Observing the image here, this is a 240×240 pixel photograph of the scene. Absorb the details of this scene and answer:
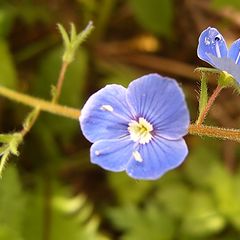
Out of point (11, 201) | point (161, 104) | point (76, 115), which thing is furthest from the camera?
point (11, 201)

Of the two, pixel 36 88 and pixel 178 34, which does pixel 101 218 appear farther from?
pixel 178 34

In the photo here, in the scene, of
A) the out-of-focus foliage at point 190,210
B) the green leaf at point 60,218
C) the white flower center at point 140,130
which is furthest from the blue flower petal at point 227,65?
the green leaf at point 60,218

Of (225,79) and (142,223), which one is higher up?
(142,223)

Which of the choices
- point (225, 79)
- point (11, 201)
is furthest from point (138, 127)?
point (11, 201)

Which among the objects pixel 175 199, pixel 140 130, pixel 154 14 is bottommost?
pixel 140 130

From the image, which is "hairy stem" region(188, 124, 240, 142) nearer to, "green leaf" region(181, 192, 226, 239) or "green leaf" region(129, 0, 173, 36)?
"green leaf" region(181, 192, 226, 239)

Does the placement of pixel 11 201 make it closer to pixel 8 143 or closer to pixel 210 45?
→ pixel 8 143

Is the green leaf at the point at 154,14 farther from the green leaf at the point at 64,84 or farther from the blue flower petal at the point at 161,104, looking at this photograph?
the blue flower petal at the point at 161,104

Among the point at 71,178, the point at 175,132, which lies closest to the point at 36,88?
the point at 71,178
